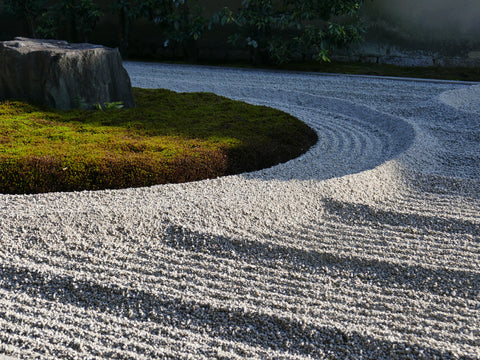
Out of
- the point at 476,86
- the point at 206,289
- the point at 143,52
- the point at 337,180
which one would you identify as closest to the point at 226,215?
the point at 206,289

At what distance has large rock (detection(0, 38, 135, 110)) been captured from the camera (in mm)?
3654

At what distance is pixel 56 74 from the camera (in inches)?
144

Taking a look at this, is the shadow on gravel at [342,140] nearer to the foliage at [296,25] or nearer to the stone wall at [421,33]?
the foliage at [296,25]

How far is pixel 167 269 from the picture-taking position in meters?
1.75

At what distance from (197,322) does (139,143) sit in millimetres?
1734

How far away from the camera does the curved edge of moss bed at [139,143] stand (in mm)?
2496

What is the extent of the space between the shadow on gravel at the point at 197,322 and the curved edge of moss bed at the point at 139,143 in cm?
89

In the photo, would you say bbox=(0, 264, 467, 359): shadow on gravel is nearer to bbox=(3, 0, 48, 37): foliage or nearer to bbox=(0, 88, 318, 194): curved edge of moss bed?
bbox=(0, 88, 318, 194): curved edge of moss bed

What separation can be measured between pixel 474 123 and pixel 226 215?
2.86m

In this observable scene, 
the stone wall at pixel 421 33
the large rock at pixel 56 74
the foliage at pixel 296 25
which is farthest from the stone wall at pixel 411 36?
the large rock at pixel 56 74

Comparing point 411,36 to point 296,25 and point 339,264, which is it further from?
point 339,264

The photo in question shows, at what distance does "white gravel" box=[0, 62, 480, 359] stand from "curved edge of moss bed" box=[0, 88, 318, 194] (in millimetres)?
129

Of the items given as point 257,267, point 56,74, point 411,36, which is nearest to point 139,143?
point 56,74

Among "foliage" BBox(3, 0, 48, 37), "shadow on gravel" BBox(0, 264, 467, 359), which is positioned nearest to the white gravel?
"shadow on gravel" BBox(0, 264, 467, 359)
